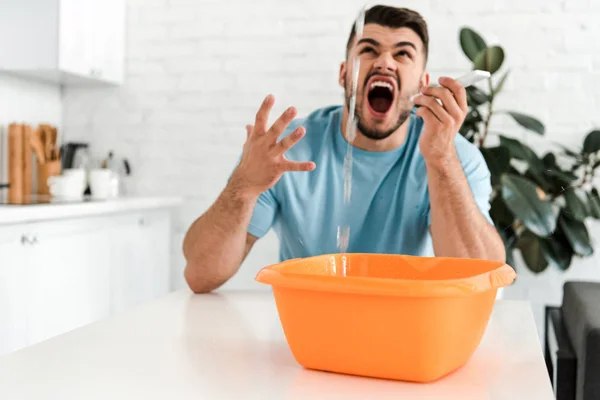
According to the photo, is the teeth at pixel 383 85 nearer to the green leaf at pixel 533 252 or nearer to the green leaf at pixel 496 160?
the green leaf at pixel 496 160

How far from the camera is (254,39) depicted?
327cm

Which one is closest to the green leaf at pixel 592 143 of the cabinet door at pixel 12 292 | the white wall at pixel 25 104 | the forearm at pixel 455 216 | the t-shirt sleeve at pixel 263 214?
the forearm at pixel 455 216

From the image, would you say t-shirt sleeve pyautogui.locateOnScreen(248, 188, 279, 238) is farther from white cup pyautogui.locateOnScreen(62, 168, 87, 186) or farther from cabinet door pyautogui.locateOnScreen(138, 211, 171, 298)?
cabinet door pyautogui.locateOnScreen(138, 211, 171, 298)

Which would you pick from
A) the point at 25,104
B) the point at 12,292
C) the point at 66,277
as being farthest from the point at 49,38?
the point at 12,292

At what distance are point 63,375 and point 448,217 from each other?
891 millimetres

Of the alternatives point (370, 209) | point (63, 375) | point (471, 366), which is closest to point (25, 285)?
point (370, 209)

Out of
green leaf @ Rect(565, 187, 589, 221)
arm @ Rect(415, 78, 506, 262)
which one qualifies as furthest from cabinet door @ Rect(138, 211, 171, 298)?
arm @ Rect(415, 78, 506, 262)

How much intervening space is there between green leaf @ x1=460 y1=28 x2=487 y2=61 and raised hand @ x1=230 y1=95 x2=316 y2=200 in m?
1.62

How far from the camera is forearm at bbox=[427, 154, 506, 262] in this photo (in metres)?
1.42

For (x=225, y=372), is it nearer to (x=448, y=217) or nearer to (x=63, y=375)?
(x=63, y=375)

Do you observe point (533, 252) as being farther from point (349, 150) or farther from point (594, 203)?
point (349, 150)

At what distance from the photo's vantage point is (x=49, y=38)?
9.44ft

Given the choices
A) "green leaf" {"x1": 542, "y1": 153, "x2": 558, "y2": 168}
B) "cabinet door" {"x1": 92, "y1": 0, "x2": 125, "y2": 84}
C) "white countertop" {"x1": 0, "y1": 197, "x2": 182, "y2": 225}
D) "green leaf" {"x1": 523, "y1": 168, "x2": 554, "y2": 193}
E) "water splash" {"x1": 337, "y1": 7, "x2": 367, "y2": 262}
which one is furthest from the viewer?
"cabinet door" {"x1": 92, "y1": 0, "x2": 125, "y2": 84}

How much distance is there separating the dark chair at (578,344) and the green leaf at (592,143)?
3.17 feet
